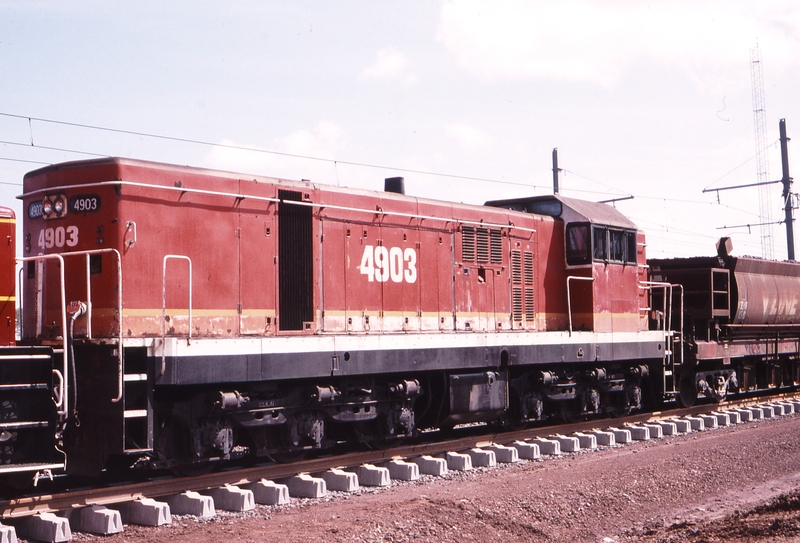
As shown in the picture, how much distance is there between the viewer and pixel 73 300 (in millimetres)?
8383

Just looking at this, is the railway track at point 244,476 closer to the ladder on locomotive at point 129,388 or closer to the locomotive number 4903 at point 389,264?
the ladder on locomotive at point 129,388

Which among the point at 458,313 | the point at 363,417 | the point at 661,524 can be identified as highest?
the point at 458,313

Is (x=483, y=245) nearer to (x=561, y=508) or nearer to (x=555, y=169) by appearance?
(x=561, y=508)

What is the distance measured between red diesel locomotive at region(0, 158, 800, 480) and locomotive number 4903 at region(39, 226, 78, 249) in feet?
0.12

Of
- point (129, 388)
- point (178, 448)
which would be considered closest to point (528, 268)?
point (178, 448)

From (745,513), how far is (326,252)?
535cm

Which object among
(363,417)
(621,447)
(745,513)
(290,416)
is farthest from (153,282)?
(621,447)

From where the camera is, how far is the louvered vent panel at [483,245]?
12.4m

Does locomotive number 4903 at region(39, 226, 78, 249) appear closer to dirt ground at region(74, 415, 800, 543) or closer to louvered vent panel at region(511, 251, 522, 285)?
dirt ground at region(74, 415, 800, 543)

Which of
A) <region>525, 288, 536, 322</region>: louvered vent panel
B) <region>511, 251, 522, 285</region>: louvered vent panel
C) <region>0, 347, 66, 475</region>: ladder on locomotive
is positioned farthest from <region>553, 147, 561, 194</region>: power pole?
<region>0, 347, 66, 475</region>: ladder on locomotive

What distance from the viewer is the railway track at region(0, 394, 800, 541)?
724cm

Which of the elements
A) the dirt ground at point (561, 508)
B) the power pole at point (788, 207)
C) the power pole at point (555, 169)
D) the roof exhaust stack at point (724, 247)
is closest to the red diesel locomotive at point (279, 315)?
the dirt ground at point (561, 508)

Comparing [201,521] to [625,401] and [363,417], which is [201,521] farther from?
[625,401]

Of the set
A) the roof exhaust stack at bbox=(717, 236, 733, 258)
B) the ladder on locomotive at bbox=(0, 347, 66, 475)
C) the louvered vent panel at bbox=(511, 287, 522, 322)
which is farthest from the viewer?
the roof exhaust stack at bbox=(717, 236, 733, 258)
